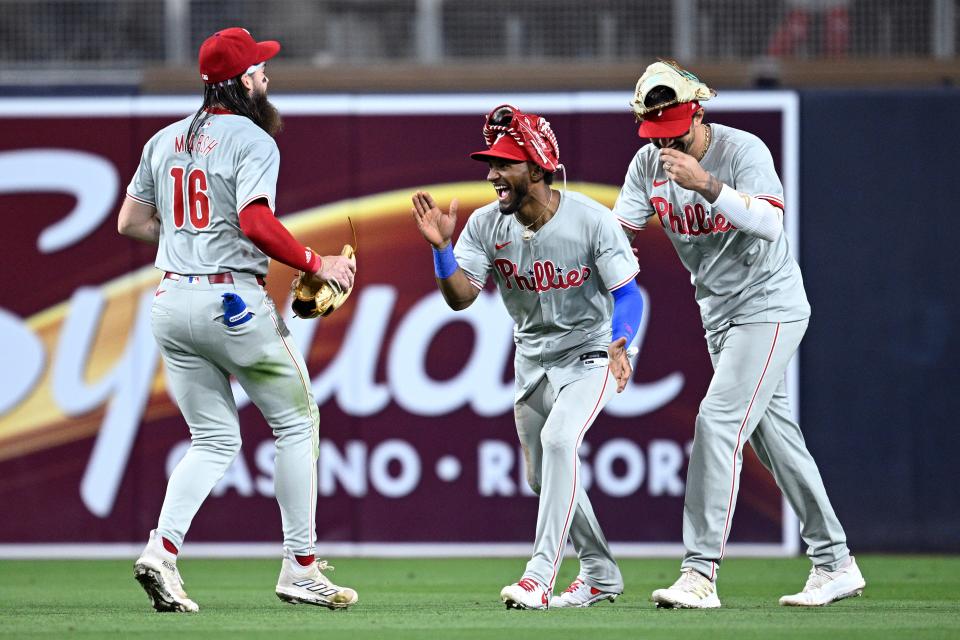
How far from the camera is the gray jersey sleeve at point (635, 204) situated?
259 inches

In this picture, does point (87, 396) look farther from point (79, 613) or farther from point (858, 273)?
point (858, 273)

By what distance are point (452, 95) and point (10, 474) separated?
360 cm

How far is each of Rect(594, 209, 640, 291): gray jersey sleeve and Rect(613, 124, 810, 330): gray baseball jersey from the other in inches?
13.8

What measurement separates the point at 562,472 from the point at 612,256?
871 mm

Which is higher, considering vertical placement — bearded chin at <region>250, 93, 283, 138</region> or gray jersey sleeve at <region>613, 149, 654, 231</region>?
bearded chin at <region>250, 93, 283, 138</region>

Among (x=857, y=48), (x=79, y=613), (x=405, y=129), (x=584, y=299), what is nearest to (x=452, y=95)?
(x=405, y=129)

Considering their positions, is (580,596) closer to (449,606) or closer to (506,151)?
(449,606)

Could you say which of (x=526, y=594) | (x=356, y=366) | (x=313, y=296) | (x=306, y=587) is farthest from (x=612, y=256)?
(x=356, y=366)

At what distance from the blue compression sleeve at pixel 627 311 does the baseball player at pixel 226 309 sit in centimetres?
105

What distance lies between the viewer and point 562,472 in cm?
598

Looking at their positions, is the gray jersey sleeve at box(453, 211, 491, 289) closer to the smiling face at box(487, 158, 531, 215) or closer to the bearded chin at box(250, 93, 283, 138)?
the smiling face at box(487, 158, 531, 215)

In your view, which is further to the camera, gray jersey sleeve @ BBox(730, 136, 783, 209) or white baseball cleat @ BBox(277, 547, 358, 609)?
gray jersey sleeve @ BBox(730, 136, 783, 209)

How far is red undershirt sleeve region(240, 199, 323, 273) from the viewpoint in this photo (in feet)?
18.8

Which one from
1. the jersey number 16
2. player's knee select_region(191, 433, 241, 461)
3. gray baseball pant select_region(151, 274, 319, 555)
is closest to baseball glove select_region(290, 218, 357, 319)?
gray baseball pant select_region(151, 274, 319, 555)
